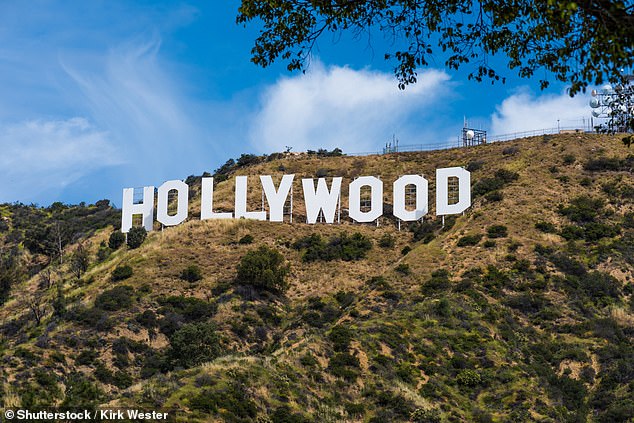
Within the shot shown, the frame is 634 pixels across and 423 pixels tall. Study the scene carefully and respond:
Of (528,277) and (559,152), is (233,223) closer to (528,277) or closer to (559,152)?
(528,277)

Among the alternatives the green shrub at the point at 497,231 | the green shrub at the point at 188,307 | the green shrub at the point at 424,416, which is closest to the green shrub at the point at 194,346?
the green shrub at the point at 188,307

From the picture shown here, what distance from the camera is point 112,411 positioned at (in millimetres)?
30469

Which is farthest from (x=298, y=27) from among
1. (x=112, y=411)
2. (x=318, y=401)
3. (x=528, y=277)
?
(x=528, y=277)

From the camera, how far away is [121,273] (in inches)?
2594

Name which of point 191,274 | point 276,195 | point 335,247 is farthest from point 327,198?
point 191,274

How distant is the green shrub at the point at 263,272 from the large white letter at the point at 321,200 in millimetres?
8002

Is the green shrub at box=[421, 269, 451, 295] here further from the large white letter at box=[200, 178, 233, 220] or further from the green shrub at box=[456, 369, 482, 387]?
the large white letter at box=[200, 178, 233, 220]

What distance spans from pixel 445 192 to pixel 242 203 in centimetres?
1813

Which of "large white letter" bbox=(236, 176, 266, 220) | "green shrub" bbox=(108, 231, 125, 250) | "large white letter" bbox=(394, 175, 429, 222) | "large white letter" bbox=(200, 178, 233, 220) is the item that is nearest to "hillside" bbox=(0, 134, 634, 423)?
"large white letter" bbox=(236, 176, 266, 220)

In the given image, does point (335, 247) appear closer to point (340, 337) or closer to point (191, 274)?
point (191, 274)

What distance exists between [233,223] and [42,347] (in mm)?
25264

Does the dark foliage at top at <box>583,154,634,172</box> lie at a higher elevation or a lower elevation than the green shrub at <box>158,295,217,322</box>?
higher

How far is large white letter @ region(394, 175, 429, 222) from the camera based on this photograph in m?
71.6

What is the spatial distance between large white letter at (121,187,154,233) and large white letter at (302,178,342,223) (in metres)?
14.7
